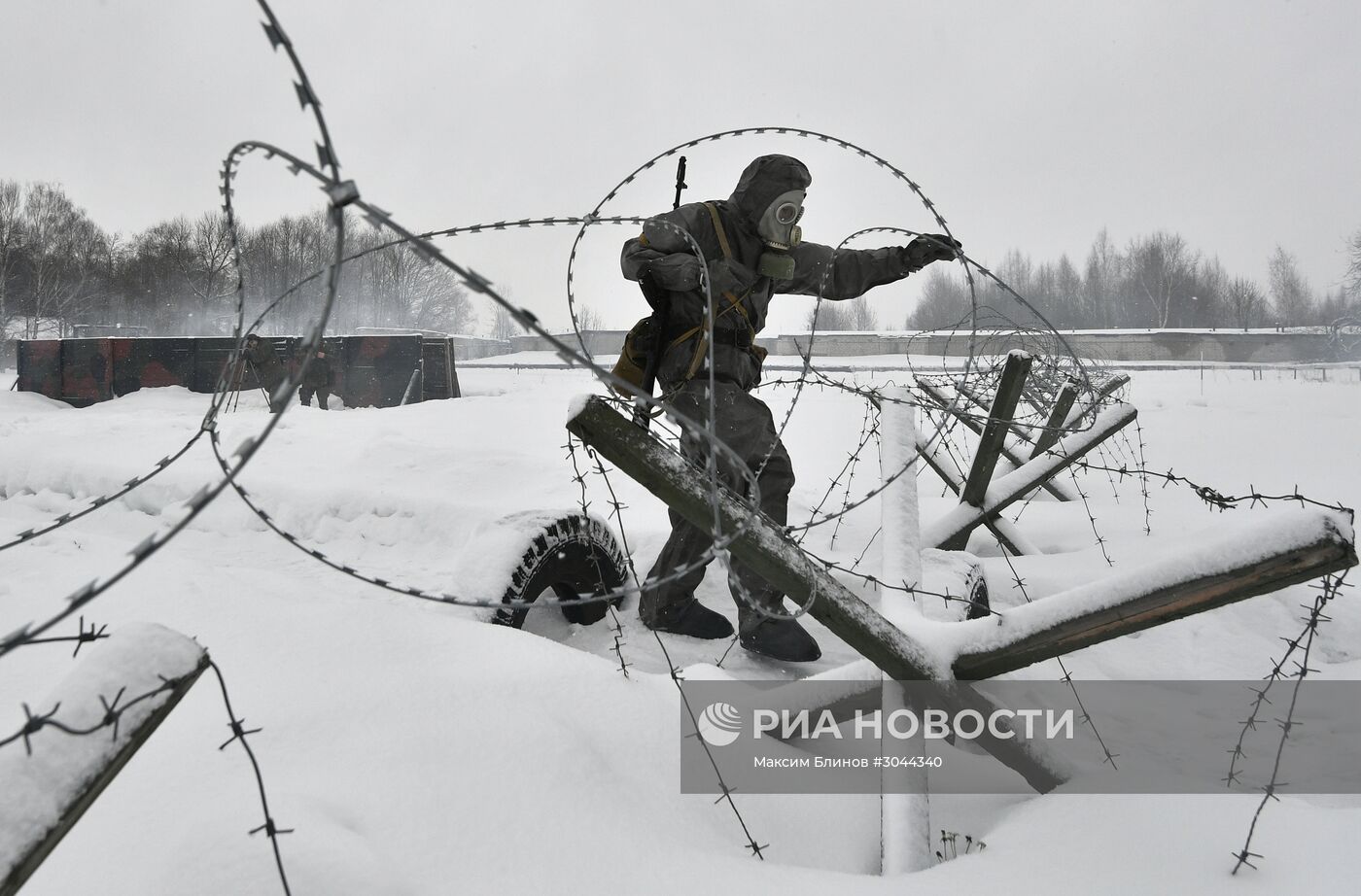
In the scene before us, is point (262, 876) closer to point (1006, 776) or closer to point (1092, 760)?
point (1006, 776)

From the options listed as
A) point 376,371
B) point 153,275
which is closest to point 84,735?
point 376,371

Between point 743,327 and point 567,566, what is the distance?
1.43 meters

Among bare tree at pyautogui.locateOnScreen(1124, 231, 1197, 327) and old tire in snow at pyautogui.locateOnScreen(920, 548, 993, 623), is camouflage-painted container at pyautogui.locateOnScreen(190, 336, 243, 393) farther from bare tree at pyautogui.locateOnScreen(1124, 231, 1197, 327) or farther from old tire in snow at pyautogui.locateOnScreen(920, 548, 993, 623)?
bare tree at pyautogui.locateOnScreen(1124, 231, 1197, 327)

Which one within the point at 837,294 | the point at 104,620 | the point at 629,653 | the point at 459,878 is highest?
the point at 837,294

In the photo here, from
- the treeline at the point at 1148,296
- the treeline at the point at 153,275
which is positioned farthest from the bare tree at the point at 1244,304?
the treeline at the point at 153,275

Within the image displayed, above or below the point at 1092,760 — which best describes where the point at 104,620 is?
above

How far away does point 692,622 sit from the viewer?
12.7 feet

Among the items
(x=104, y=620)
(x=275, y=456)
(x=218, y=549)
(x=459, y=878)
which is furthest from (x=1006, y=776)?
(x=275, y=456)

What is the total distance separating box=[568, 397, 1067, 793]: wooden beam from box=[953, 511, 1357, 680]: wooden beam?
0.16 metres

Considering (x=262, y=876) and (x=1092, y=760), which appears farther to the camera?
(x=1092, y=760)

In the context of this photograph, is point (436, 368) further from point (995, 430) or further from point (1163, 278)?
point (1163, 278)

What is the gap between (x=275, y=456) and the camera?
657 centimetres

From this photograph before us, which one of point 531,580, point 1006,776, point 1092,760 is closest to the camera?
point 1006,776

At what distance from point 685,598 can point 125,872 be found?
2824 millimetres
